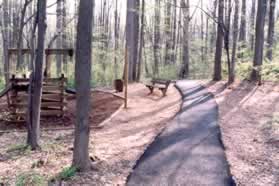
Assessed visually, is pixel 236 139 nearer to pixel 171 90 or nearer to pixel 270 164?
pixel 270 164

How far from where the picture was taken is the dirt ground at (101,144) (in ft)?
16.7

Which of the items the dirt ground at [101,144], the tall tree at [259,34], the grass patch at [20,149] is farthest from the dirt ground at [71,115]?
the tall tree at [259,34]

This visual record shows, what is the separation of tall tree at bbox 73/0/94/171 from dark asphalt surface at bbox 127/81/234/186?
3.06 feet

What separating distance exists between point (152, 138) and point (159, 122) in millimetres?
1600

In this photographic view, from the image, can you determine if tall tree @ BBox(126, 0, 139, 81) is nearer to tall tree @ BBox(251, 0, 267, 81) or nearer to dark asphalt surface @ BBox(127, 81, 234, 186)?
tall tree @ BBox(251, 0, 267, 81)

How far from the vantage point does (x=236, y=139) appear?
6.74 meters

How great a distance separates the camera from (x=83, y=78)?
5043mm

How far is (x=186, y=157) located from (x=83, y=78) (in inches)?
89.7

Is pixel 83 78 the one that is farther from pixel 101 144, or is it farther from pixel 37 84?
pixel 101 144

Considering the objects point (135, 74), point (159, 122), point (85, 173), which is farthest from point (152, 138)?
point (135, 74)

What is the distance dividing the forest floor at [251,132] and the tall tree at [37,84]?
12.5 ft

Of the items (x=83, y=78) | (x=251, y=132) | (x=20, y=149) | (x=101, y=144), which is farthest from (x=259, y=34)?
(x=20, y=149)

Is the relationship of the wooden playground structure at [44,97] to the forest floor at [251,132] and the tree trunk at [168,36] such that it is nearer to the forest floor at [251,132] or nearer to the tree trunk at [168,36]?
the forest floor at [251,132]

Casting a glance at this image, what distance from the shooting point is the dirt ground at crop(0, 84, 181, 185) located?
5.09 metres
